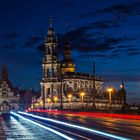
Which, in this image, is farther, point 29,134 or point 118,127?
point 118,127

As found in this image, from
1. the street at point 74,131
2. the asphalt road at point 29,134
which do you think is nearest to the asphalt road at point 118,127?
the street at point 74,131

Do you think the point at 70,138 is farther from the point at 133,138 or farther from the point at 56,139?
the point at 133,138

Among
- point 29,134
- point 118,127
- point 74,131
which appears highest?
point 118,127

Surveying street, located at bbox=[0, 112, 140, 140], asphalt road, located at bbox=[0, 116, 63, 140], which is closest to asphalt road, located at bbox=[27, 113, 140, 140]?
street, located at bbox=[0, 112, 140, 140]

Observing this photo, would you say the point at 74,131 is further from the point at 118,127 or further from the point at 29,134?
the point at 118,127

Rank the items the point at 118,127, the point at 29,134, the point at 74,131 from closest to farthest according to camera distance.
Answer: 1. the point at 29,134
2. the point at 74,131
3. the point at 118,127

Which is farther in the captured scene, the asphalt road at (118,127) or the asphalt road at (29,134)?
the asphalt road at (118,127)

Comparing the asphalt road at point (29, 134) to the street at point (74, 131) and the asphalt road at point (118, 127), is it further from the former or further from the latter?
the asphalt road at point (118, 127)

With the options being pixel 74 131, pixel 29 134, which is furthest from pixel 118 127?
pixel 29 134

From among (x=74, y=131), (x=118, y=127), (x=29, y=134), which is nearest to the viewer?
(x=29, y=134)

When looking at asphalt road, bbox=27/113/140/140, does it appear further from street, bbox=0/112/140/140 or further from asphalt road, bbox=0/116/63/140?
asphalt road, bbox=0/116/63/140

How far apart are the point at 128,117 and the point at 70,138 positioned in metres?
35.5

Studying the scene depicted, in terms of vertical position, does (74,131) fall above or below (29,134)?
above

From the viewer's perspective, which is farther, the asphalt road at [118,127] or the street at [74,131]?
the asphalt road at [118,127]
